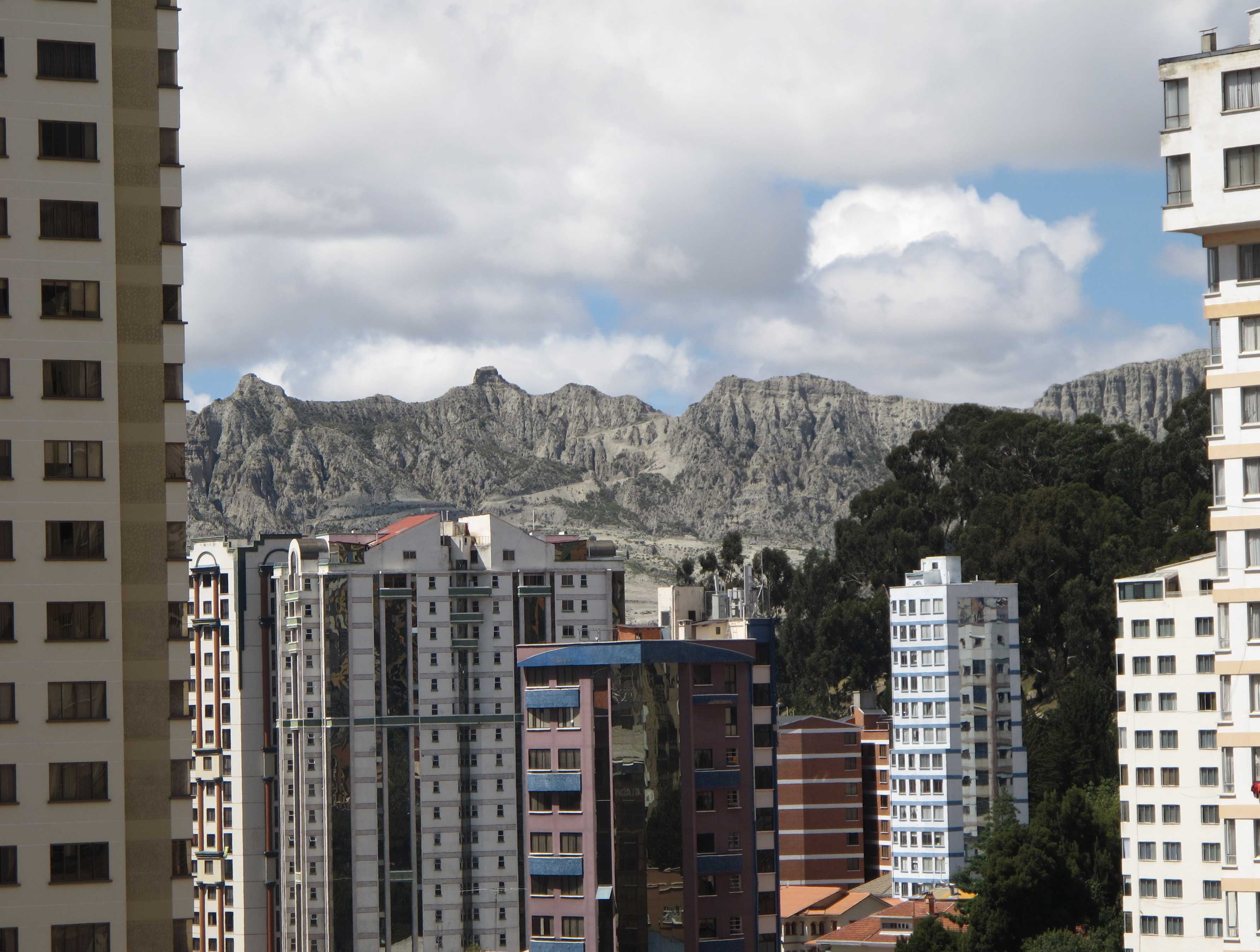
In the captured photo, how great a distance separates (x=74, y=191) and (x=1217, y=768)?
73920mm

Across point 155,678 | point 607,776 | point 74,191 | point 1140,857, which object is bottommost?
point 1140,857

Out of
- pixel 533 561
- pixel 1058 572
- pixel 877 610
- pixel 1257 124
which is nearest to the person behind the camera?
pixel 1257 124

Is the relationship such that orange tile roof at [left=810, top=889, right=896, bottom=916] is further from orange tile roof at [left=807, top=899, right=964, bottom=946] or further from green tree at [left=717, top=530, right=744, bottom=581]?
green tree at [left=717, top=530, right=744, bottom=581]

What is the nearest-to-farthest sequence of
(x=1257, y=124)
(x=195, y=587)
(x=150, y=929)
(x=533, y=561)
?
(x=1257, y=124) < (x=150, y=929) < (x=533, y=561) < (x=195, y=587)

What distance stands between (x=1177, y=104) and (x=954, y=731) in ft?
305

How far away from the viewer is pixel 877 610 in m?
169

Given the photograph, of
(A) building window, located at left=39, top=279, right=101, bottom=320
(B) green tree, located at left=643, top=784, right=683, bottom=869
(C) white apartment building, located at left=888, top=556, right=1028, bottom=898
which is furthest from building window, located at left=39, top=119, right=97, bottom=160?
(C) white apartment building, located at left=888, top=556, right=1028, bottom=898

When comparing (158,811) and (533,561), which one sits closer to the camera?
(158,811)

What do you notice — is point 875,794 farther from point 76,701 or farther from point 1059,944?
point 76,701

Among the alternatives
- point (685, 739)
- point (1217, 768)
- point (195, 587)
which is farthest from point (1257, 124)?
point (195, 587)

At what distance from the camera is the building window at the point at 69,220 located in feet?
157

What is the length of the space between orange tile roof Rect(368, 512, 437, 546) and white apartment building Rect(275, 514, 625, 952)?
0.64 meters

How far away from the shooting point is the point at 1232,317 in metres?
43.8

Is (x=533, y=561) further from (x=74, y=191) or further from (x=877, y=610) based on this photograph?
(x=74, y=191)
